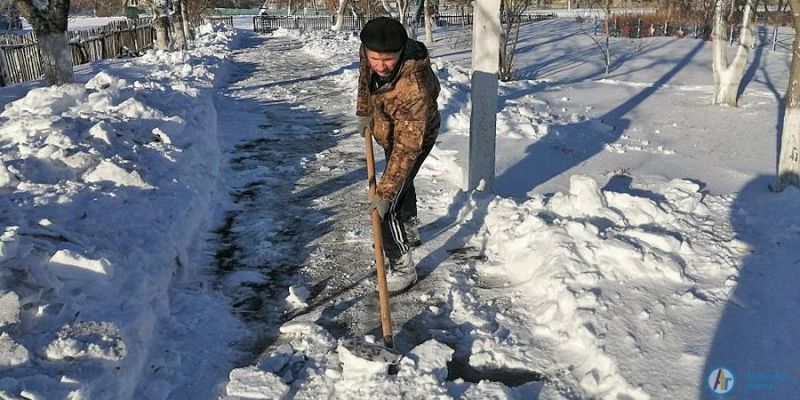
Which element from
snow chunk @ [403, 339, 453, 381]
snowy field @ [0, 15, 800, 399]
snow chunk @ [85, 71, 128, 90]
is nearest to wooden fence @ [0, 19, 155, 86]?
snow chunk @ [85, 71, 128, 90]

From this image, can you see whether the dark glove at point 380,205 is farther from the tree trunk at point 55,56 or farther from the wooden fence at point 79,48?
the wooden fence at point 79,48

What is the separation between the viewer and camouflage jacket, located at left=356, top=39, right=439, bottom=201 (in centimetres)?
325

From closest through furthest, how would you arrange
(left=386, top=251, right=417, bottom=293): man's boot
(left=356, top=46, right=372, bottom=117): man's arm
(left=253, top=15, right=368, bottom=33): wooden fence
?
1. (left=356, top=46, right=372, bottom=117): man's arm
2. (left=386, top=251, right=417, bottom=293): man's boot
3. (left=253, top=15, right=368, bottom=33): wooden fence

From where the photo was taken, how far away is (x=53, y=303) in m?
2.74

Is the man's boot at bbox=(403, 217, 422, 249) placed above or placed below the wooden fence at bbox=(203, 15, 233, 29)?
below

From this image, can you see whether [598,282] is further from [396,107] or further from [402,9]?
[402,9]

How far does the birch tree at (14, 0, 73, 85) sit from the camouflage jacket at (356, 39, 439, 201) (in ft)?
32.0

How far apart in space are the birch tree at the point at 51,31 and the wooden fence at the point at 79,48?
16.2ft

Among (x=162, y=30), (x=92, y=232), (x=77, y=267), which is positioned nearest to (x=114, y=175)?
(x=92, y=232)

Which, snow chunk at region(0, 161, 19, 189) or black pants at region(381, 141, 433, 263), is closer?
black pants at region(381, 141, 433, 263)

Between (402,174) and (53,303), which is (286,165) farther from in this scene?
(53,303)

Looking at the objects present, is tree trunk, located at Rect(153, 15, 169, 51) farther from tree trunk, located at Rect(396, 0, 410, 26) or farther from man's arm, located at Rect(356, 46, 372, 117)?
man's arm, located at Rect(356, 46, 372, 117)

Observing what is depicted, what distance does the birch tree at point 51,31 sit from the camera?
414 inches

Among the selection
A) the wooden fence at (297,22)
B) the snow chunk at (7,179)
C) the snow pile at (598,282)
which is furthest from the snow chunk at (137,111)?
the wooden fence at (297,22)
